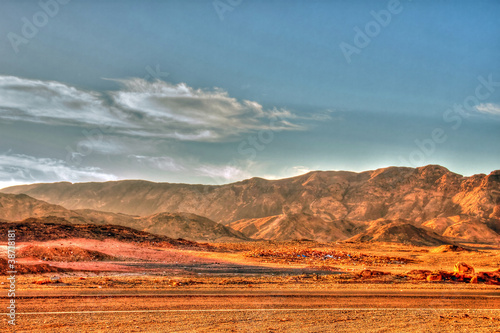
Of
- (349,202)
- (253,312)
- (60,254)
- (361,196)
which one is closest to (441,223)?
(361,196)

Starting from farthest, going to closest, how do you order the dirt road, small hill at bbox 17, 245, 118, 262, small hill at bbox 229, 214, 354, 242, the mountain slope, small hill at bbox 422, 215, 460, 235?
1. the mountain slope
2. small hill at bbox 422, 215, 460, 235
3. small hill at bbox 229, 214, 354, 242
4. small hill at bbox 17, 245, 118, 262
5. the dirt road

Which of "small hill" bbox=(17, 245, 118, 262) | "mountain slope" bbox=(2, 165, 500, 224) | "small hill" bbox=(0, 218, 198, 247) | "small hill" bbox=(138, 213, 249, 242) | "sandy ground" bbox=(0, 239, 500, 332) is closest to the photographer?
"sandy ground" bbox=(0, 239, 500, 332)

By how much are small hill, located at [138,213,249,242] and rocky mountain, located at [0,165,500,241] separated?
568 inches

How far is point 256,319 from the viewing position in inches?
570

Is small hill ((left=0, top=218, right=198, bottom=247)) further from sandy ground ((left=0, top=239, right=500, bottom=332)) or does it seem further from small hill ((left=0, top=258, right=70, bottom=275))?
sandy ground ((left=0, top=239, right=500, bottom=332))

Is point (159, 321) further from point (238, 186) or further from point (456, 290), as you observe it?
point (238, 186)

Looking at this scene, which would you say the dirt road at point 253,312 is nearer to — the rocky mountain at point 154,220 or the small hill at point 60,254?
the small hill at point 60,254

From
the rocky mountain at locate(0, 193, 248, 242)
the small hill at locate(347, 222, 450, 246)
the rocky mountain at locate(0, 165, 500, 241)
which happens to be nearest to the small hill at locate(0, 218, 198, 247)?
the rocky mountain at locate(0, 193, 248, 242)

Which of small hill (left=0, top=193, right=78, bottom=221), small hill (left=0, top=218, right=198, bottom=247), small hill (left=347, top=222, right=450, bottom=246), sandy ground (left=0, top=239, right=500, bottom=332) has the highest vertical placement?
small hill (left=0, top=193, right=78, bottom=221)

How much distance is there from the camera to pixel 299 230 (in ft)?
360

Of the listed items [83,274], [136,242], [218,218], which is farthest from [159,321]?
[218,218]

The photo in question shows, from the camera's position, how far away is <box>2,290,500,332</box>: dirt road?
43.6 ft

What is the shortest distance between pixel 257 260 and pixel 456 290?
82.1 feet

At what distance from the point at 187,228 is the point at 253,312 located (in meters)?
92.2
